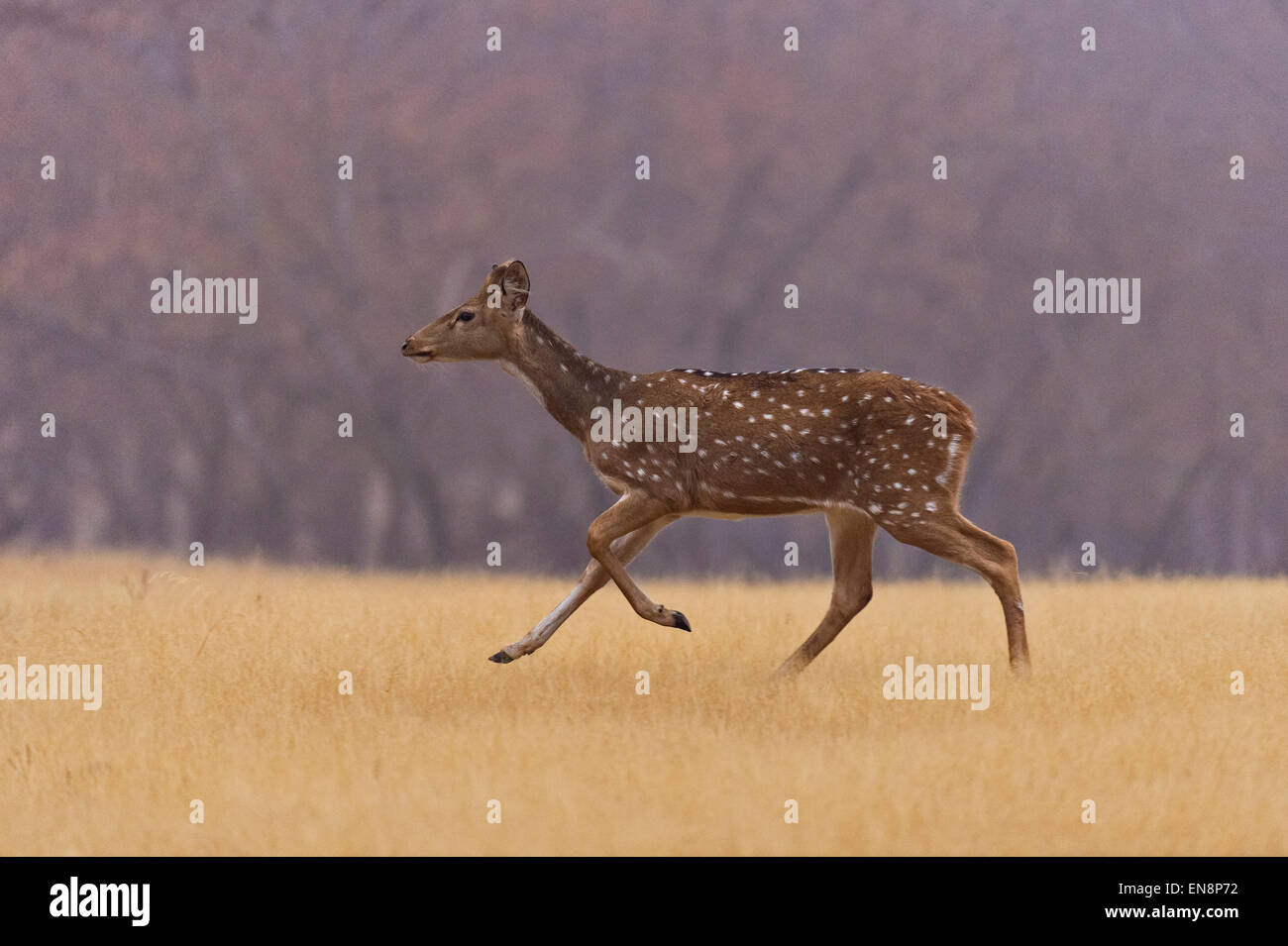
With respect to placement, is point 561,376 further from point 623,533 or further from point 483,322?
point 623,533

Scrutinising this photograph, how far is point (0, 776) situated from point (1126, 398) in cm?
1419

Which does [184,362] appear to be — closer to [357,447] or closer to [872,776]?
[357,447]

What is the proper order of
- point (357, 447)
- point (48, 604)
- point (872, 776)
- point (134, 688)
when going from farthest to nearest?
point (357, 447), point (48, 604), point (134, 688), point (872, 776)

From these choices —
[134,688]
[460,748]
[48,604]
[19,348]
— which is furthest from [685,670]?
[19,348]

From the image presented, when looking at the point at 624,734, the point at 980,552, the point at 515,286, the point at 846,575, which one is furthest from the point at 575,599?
the point at 980,552

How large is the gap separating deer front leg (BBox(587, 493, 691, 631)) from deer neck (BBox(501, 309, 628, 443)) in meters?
0.70

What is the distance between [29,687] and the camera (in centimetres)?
853

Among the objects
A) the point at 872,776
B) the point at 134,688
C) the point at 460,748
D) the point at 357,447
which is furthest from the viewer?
the point at 357,447

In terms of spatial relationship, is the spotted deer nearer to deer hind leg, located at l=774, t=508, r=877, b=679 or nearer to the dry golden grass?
deer hind leg, located at l=774, t=508, r=877, b=679

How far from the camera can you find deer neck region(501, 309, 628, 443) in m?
9.16

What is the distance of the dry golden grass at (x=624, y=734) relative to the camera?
5.64 metres

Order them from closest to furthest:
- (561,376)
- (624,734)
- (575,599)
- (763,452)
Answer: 1. (624,734)
2. (763,452)
3. (575,599)
4. (561,376)

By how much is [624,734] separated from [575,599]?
2.21 meters

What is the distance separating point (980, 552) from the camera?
28.5 feet
